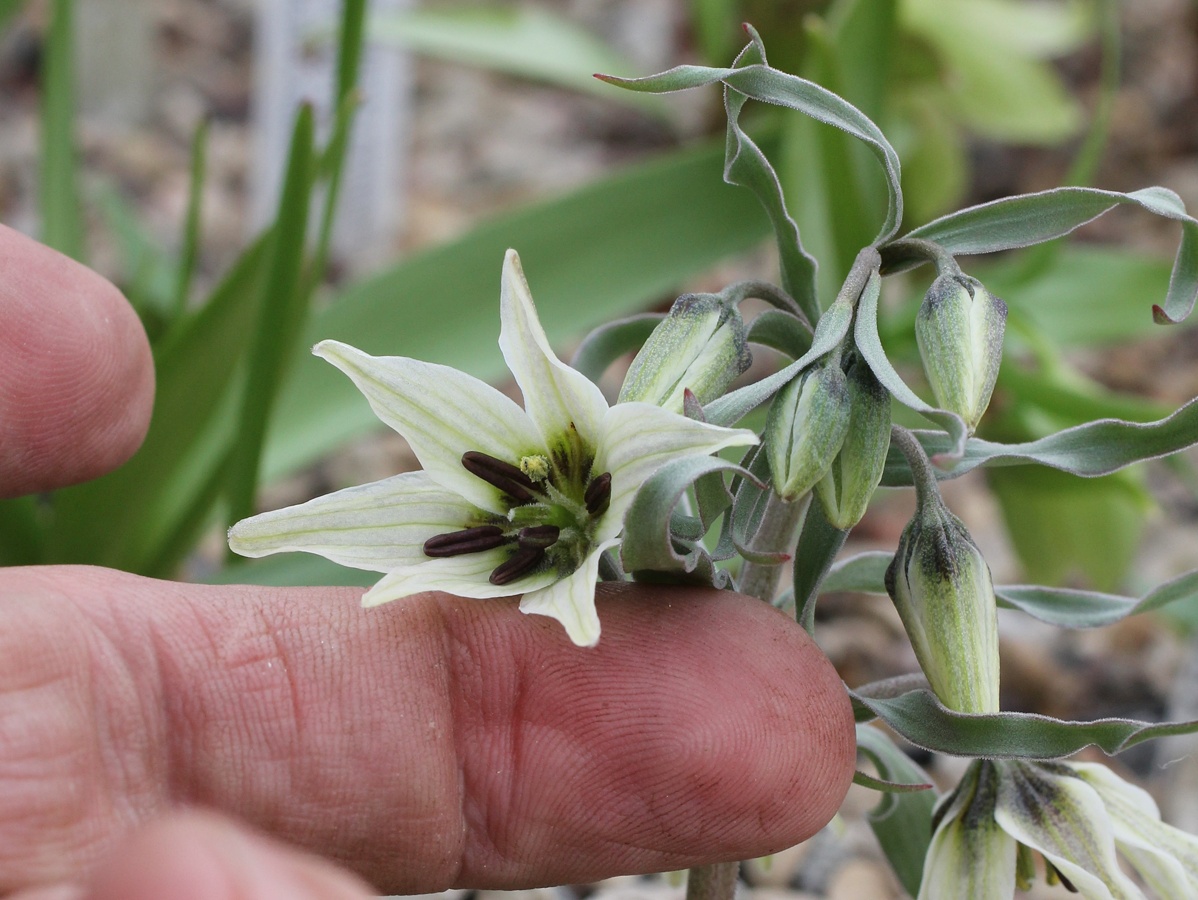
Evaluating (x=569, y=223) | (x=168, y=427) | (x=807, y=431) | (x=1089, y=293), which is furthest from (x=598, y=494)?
(x=1089, y=293)

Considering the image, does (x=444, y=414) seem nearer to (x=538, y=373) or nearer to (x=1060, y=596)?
(x=538, y=373)

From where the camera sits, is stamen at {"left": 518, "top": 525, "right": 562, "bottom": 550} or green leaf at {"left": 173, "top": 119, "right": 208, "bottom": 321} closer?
stamen at {"left": 518, "top": 525, "right": 562, "bottom": 550}

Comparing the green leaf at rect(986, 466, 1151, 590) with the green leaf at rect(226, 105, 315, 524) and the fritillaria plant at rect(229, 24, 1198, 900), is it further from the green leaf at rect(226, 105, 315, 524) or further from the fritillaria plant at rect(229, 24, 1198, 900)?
the green leaf at rect(226, 105, 315, 524)

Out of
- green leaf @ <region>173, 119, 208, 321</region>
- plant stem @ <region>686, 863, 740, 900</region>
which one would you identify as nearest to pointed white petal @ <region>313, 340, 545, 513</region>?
plant stem @ <region>686, 863, 740, 900</region>

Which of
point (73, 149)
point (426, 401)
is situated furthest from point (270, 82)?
point (426, 401)

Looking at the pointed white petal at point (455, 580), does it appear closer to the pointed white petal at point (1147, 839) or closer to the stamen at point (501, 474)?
the stamen at point (501, 474)

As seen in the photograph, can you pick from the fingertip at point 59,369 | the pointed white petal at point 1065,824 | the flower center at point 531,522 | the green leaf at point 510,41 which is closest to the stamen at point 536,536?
the flower center at point 531,522
